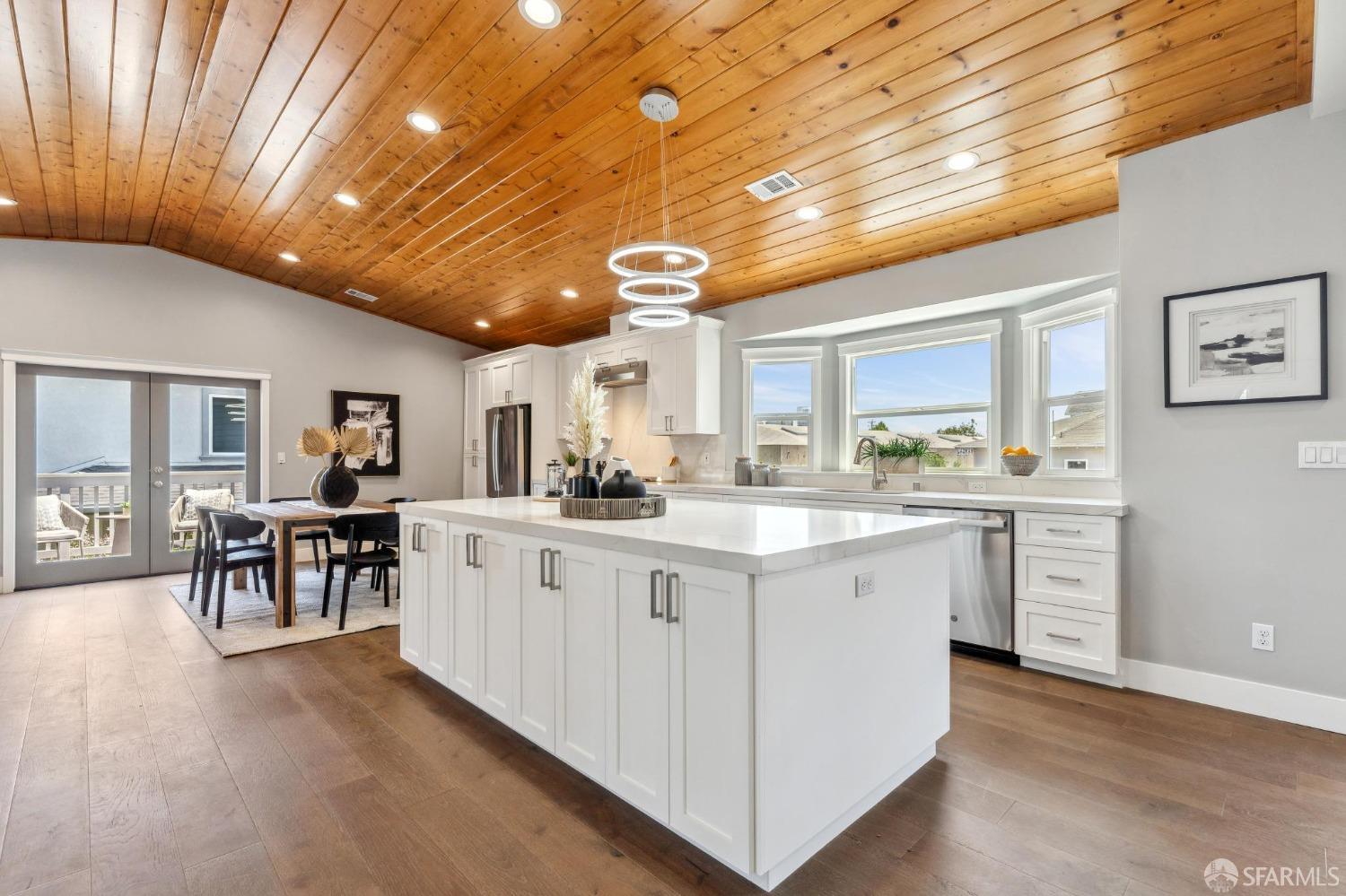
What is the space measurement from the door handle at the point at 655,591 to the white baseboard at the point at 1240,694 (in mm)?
2701

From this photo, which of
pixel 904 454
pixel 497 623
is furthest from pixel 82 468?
pixel 904 454

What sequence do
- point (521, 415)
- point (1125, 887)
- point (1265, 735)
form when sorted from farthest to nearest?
point (521, 415) < point (1265, 735) < point (1125, 887)

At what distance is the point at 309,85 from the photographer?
3.00 m

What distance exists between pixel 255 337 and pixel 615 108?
5214 millimetres

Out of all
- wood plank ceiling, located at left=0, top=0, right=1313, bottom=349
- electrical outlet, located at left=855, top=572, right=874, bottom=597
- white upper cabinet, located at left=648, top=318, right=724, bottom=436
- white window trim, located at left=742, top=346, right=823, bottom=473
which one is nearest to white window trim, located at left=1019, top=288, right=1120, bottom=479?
wood plank ceiling, located at left=0, top=0, right=1313, bottom=349

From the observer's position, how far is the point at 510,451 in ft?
22.0

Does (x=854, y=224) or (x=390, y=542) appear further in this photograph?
(x=390, y=542)

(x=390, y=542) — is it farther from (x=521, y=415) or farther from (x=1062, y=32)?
(x=1062, y=32)

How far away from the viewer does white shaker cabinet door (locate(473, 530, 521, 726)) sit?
242 cm

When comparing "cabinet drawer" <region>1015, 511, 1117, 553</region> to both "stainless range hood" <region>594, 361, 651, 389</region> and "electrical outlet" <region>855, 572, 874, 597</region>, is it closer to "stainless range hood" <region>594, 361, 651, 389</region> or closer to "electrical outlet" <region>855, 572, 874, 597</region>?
"electrical outlet" <region>855, 572, 874, 597</region>

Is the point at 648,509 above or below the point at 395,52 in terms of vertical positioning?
below

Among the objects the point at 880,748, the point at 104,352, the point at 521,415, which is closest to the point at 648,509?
the point at 880,748

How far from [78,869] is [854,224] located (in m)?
4.40

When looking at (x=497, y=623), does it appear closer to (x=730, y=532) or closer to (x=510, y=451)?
(x=730, y=532)
